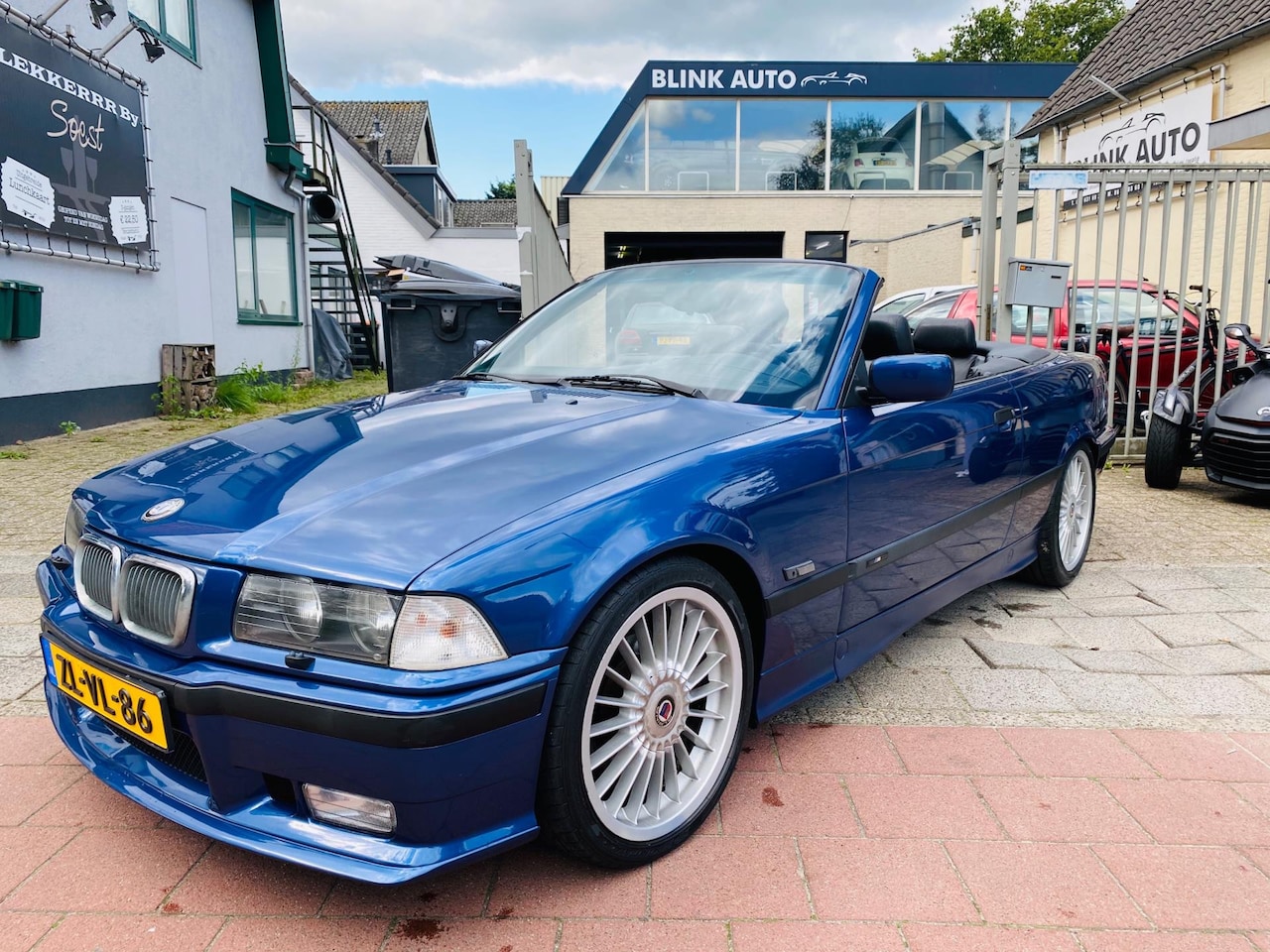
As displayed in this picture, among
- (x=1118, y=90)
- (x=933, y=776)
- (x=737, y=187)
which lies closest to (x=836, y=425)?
(x=933, y=776)

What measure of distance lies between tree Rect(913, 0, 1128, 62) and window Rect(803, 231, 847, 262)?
24589 mm

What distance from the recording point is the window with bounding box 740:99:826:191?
2158 cm

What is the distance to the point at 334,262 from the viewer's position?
1872 cm

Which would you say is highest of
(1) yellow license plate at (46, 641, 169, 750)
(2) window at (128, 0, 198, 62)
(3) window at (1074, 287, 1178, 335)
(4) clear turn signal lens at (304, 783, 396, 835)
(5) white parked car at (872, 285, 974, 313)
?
(2) window at (128, 0, 198, 62)

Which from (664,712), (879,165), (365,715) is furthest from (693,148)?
(365,715)

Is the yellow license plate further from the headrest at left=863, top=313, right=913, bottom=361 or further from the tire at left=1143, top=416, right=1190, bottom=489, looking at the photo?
the tire at left=1143, top=416, right=1190, bottom=489

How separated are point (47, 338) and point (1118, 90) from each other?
1381cm

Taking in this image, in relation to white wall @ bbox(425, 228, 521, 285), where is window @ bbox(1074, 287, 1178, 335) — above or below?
below

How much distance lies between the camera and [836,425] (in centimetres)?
269

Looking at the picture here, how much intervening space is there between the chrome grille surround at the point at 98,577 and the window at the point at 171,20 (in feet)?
30.0

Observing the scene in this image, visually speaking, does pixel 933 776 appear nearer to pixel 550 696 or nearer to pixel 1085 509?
pixel 550 696

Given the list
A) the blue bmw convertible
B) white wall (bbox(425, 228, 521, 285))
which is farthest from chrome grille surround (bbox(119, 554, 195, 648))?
white wall (bbox(425, 228, 521, 285))

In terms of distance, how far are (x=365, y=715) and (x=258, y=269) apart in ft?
41.4

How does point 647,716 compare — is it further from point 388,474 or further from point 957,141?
point 957,141
